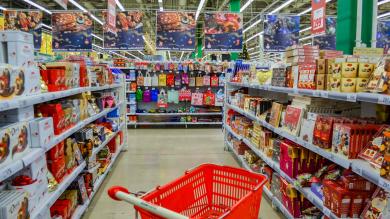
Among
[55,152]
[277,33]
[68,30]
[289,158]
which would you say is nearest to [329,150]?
[289,158]

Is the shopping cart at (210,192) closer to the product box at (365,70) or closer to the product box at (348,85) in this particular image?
the product box at (348,85)

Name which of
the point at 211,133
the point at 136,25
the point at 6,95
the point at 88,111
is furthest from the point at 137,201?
the point at 136,25

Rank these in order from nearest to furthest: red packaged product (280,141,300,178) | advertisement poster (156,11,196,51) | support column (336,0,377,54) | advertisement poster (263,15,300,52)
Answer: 1. red packaged product (280,141,300,178)
2. support column (336,0,377,54)
3. advertisement poster (156,11,196,51)
4. advertisement poster (263,15,300,52)

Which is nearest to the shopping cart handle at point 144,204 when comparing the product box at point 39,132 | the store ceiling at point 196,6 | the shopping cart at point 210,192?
the shopping cart at point 210,192

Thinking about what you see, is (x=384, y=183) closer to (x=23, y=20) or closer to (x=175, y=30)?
(x=175, y=30)

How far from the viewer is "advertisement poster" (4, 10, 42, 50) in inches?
377

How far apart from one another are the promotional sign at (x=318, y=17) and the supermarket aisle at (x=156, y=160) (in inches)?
106

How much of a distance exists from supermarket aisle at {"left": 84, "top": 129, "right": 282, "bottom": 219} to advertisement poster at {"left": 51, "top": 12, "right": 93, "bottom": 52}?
3.19 m

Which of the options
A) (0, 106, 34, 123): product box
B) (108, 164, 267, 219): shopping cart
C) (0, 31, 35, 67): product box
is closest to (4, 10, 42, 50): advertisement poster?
(0, 31, 35, 67): product box

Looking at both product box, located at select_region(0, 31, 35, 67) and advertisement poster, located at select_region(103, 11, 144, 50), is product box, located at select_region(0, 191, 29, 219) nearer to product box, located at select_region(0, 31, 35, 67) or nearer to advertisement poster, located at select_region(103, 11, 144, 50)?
product box, located at select_region(0, 31, 35, 67)

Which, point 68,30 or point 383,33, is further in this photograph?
point 68,30

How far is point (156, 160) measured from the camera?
6.44 meters

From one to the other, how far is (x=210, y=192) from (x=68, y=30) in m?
9.02

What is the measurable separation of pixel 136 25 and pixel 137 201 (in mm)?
9137
